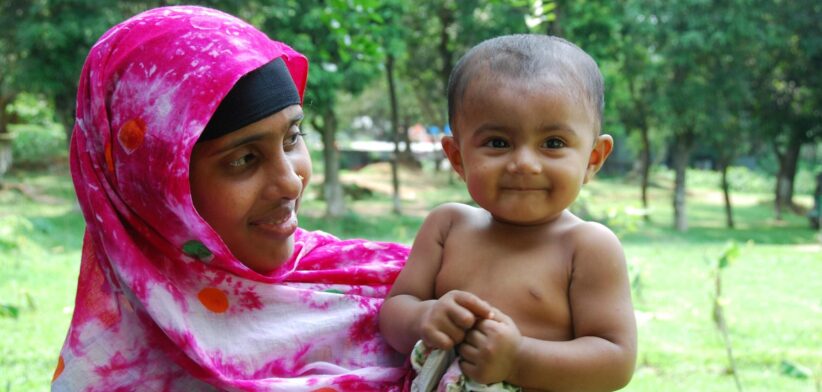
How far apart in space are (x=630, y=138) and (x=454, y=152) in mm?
27302

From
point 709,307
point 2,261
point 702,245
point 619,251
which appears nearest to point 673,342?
point 709,307

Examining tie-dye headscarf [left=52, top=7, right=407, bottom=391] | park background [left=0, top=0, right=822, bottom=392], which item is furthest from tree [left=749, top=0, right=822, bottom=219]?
tie-dye headscarf [left=52, top=7, right=407, bottom=391]

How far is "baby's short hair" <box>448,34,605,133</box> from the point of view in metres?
1.65

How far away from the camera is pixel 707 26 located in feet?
52.7

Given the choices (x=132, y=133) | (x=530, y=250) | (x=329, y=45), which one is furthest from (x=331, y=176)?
(x=530, y=250)

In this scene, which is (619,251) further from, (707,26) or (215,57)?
(707,26)

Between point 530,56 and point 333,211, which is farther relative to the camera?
point 333,211

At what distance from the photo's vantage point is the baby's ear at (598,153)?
1.76 m

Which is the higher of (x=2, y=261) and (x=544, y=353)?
(x=544, y=353)

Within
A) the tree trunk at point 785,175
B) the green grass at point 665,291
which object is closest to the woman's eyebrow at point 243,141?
the green grass at point 665,291

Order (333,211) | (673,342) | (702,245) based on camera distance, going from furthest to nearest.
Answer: (333,211) → (702,245) → (673,342)

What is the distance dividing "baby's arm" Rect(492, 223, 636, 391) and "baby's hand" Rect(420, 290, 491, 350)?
1.2 inches

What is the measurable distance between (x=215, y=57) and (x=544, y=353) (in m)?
0.92

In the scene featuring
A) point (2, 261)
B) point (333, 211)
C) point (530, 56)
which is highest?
point (530, 56)
